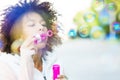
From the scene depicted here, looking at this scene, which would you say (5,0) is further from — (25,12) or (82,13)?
(82,13)

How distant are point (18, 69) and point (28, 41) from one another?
157mm

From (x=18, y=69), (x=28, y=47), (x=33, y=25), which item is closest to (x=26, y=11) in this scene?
(x=33, y=25)

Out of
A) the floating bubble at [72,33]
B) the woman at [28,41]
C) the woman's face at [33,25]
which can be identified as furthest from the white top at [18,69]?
the floating bubble at [72,33]

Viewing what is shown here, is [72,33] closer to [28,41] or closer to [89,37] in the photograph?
[89,37]

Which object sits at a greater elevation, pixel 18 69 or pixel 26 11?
pixel 26 11

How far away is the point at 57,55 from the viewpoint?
1513 millimetres

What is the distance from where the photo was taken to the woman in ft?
4.83

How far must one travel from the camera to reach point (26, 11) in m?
1.50

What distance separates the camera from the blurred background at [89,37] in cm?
151

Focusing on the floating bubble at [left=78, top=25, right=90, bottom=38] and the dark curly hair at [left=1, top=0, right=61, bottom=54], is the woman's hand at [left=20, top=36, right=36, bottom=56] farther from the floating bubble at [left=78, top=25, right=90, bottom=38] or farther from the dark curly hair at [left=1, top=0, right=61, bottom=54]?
the floating bubble at [left=78, top=25, right=90, bottom=38]

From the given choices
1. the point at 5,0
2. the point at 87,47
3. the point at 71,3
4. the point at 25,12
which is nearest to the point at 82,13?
the point at 71,3

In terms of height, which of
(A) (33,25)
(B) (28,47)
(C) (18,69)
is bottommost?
(C) (18,69)

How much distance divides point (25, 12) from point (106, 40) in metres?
0.48

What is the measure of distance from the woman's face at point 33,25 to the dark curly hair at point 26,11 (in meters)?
0.02
